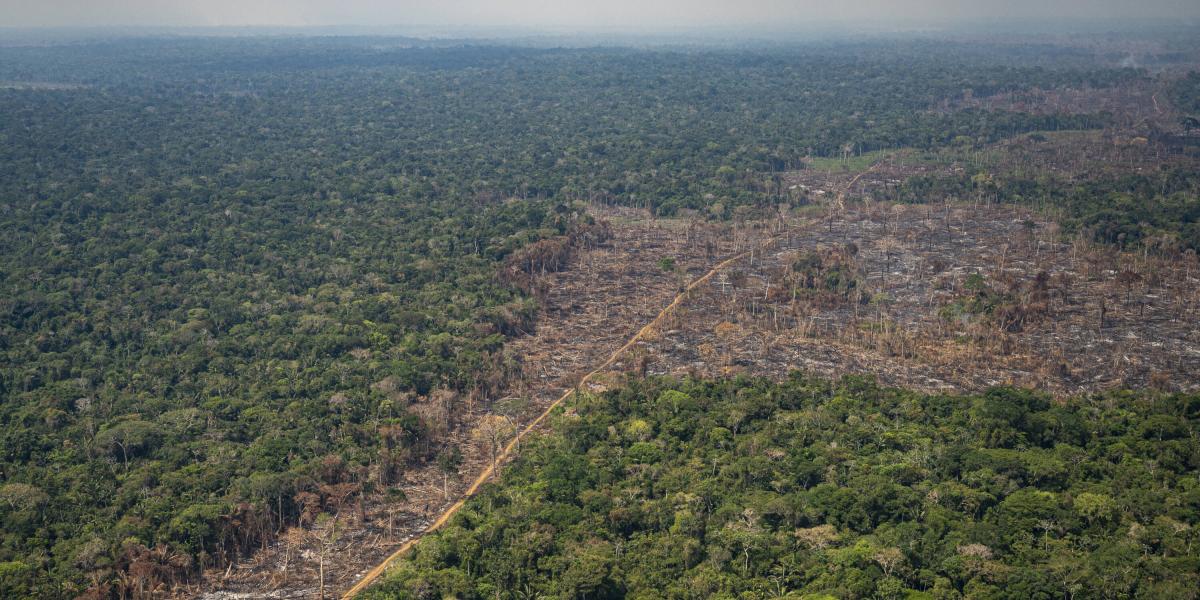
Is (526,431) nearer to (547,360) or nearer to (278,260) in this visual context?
(547,360)

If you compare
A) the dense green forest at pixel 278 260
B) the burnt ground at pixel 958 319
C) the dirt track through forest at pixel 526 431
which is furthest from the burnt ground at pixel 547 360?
the burnt ground at pixel 958 319

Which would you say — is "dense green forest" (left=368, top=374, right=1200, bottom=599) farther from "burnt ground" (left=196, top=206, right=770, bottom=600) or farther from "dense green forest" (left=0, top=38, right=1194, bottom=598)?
"dense green forest" (left=0, top=38, right=1194, bottom=598)

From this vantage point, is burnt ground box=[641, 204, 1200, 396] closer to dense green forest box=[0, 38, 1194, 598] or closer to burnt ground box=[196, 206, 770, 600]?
burnt ground box=[196, 206, 770, 600]

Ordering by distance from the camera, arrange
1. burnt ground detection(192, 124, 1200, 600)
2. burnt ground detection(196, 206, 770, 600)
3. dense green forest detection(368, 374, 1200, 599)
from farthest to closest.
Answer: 1. burnt ground detection(192, 124, 1200, 600)
2. burnt ground detection(196, 206, 770, 600)
3. dense green forest detection(368, 374, 1200, 599)

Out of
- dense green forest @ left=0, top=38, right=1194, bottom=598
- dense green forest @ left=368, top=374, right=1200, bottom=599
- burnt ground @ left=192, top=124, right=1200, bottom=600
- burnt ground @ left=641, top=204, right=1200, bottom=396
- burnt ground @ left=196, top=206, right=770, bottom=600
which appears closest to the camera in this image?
dense green forest @ left=368, top=374, right=1200, bottom=599

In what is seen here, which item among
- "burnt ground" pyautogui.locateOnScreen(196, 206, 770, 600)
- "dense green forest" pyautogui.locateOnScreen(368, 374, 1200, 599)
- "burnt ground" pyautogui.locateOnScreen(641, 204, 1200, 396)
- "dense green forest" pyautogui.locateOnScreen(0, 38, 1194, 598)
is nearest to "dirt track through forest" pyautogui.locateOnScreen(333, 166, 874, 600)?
"burnt ground" pyautogui.locateOnScreen(196, 206, 770, 600)

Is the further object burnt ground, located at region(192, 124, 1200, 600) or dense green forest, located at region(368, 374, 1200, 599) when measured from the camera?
burnt ground, located at region(192, 124, 1200, 600)
